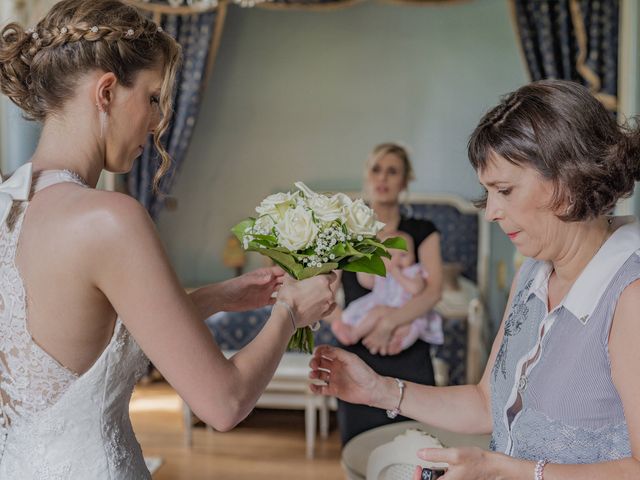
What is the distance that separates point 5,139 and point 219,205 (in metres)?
2.64

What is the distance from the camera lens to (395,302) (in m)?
3.69

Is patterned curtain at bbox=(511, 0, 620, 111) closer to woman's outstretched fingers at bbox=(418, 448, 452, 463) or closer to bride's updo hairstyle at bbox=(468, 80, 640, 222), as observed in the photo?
bride's updo hairstyle at bbox=(468, 80, 640, 222)

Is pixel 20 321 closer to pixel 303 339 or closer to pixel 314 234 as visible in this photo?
pixel 314 234

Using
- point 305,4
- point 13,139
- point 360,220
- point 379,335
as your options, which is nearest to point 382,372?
point 379,335

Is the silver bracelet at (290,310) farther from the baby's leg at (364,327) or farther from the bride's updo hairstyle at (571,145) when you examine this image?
the baby's leg at (364,327)

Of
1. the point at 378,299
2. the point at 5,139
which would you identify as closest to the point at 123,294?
the point at 378,299

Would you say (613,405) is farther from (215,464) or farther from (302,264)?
(215,464)

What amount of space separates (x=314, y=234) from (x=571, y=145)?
1.83ft

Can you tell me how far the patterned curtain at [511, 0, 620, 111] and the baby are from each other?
8.52ft

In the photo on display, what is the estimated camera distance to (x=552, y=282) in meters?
1.79

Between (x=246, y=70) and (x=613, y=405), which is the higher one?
(x=246, y=70)

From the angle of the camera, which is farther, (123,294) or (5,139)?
(5,139)

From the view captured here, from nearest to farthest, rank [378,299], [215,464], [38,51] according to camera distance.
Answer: [38,51] < [378,299] < [215,464]

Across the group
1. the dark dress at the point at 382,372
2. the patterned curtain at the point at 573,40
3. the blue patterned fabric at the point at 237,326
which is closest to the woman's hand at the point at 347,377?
the dark dress at the point at 382,372
